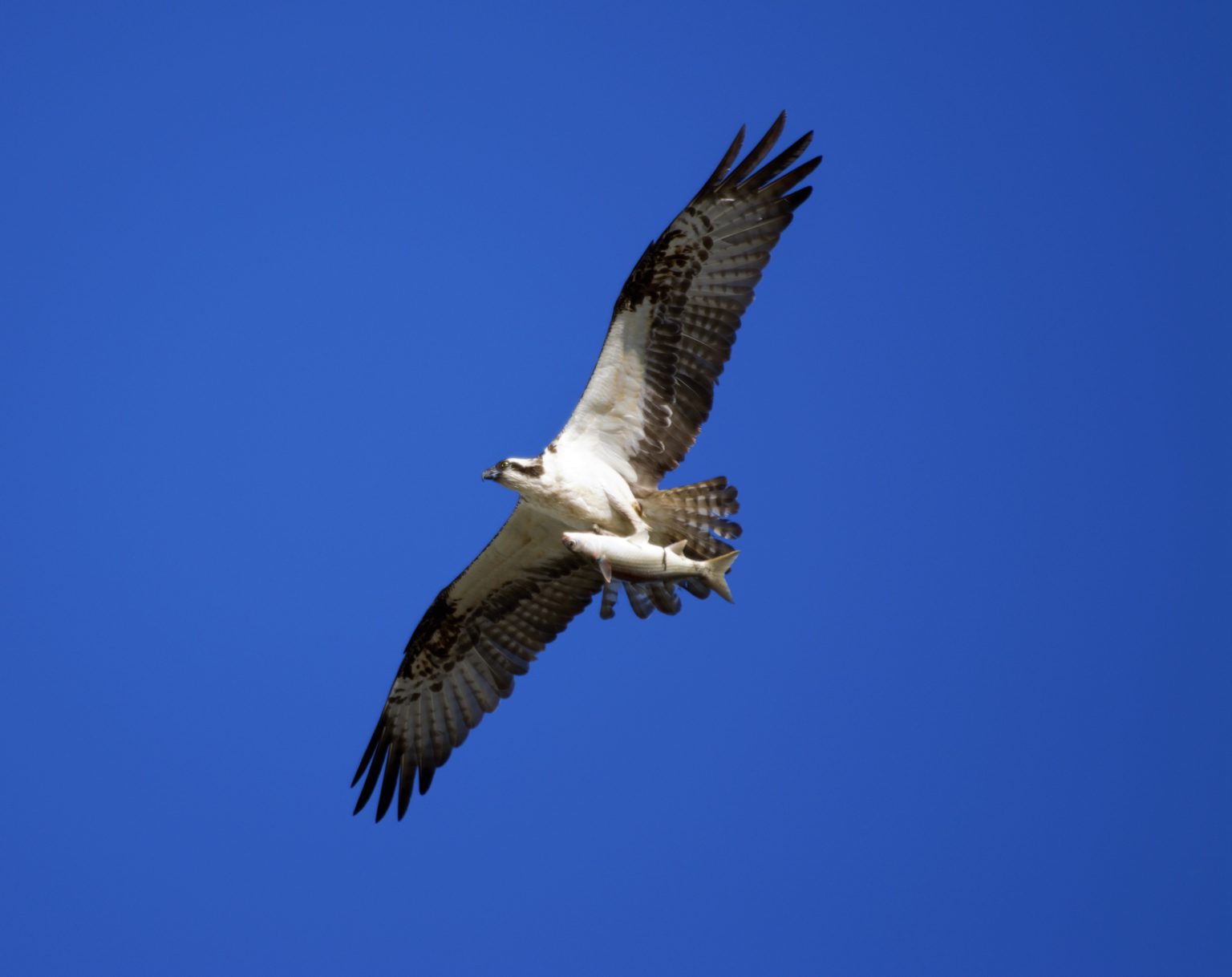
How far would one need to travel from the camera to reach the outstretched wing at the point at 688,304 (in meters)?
12.7

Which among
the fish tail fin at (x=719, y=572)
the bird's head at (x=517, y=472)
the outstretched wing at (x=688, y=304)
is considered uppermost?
the outstretched wing at (x=688, y=304)

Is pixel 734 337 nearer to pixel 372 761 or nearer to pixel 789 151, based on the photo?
pixel 789 151

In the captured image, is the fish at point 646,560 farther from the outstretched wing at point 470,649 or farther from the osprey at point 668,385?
the outstretched wing at point 470,649

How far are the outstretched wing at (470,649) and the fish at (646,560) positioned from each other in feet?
3.68

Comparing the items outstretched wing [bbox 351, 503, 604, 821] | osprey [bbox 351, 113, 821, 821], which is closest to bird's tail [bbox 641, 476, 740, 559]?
osprey [bbox 351, 113, 821, 821]

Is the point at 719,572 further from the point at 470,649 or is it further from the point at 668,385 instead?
the point at 470,649

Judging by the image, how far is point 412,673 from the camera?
47.1 ft

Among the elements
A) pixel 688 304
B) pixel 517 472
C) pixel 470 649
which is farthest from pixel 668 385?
pixel 470 649

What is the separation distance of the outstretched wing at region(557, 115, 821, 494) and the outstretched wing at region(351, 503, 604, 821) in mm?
1281

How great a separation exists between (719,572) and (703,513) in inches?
22.3

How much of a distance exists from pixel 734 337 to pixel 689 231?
32.8 inches

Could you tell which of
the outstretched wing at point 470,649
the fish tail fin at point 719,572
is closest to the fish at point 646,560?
the fish tail fin at point 719,572

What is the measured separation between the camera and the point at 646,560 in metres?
12.3

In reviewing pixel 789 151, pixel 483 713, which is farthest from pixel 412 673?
pixel 789 151
